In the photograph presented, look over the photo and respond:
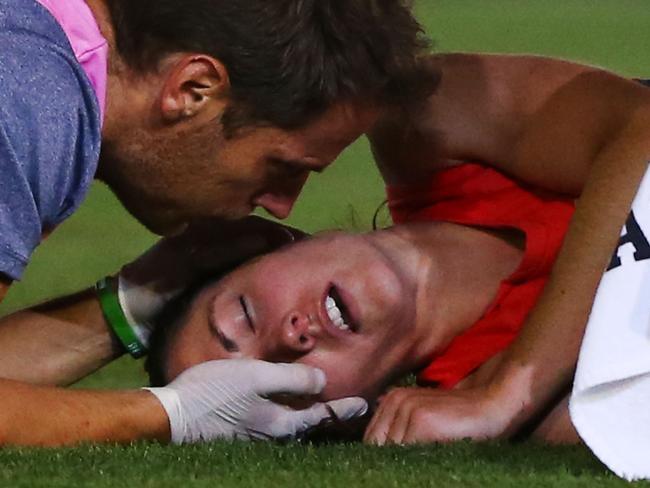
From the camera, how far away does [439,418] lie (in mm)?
1912

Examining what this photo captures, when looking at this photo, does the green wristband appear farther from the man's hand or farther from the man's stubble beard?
the man's hand

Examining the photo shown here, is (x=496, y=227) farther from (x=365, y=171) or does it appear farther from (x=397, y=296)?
(x=365, y=171)

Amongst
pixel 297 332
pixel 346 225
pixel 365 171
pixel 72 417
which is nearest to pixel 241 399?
pixel 297 332

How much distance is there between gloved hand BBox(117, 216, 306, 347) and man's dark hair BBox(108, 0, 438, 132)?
1.12 ft

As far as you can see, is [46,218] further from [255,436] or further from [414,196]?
[414,196]

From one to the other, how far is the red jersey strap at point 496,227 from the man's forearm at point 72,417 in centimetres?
49

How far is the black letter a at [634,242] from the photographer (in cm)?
167

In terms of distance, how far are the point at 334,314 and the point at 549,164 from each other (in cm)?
36

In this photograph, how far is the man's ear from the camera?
1.85 m

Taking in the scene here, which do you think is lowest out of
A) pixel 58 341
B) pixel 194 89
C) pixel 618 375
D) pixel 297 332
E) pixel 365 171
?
pixel 365 171

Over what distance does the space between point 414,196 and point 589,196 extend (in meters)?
0.40

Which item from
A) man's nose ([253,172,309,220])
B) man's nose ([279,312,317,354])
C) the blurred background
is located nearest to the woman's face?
man's nose ([279,312,317,354])

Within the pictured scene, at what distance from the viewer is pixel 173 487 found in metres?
1.51

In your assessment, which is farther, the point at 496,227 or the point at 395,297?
the point at 496,227
